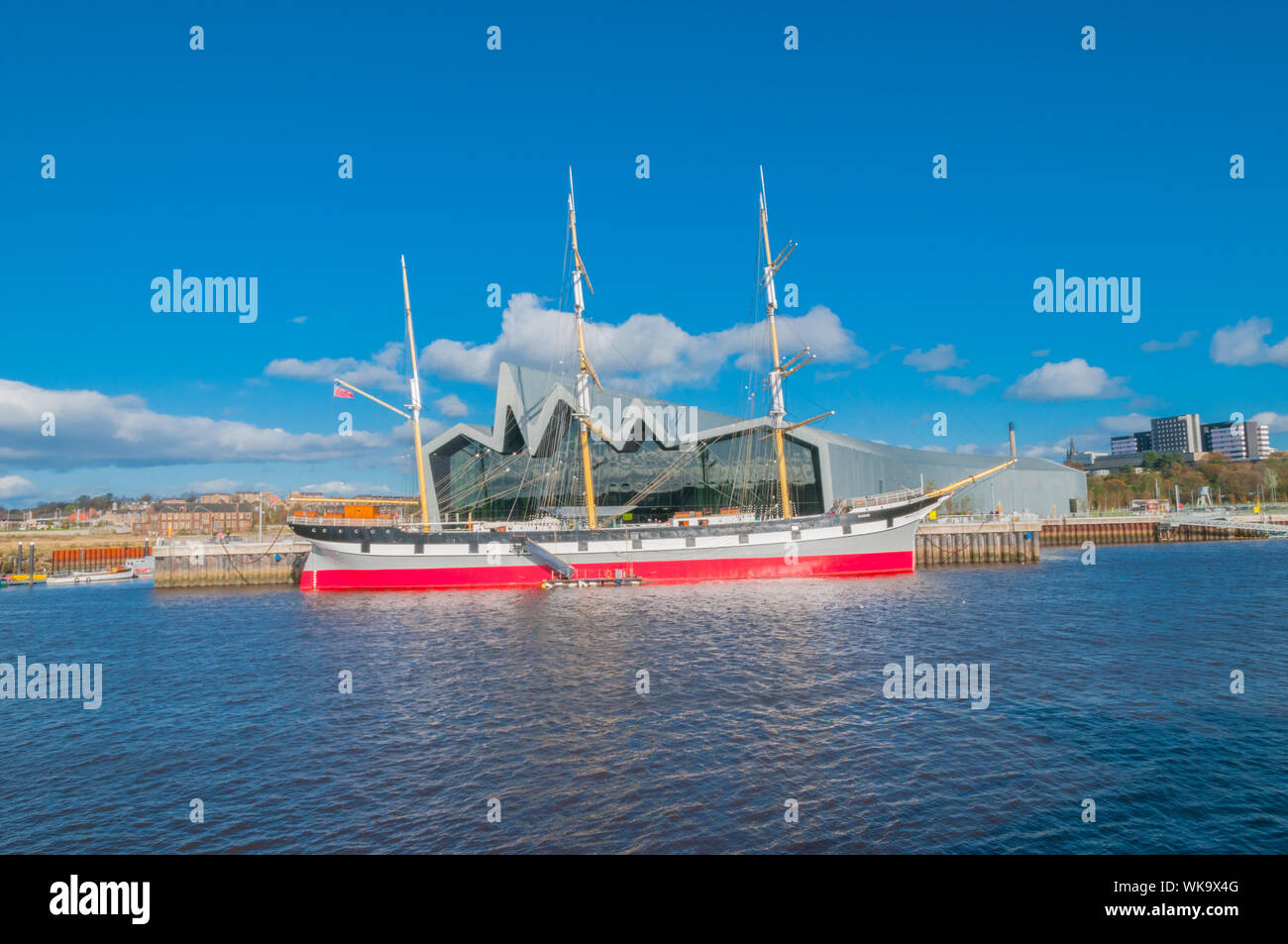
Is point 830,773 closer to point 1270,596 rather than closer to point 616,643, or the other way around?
point 616,643

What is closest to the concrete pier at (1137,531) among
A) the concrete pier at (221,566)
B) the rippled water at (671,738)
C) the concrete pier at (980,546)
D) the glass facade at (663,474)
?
the concrete pier at (980,546)

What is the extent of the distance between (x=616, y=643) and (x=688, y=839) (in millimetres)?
13444

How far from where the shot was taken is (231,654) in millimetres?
24156

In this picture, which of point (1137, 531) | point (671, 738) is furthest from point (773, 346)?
point (1137, 531)

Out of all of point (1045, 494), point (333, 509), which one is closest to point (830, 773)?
point (333, 509)

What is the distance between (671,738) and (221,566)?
49595 millimetres

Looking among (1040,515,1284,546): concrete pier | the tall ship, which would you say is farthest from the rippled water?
(1040,515,1284,546): concrete pier

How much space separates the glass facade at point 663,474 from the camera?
188 feet

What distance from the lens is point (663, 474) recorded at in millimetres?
57031

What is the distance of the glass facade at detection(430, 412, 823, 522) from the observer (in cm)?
5722
